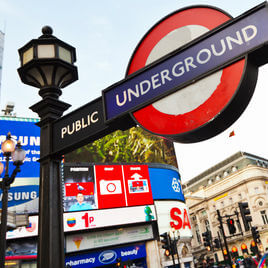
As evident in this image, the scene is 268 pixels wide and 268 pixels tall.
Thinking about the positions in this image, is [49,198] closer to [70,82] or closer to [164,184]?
[70,82]

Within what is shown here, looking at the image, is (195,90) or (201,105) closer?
(201,105)

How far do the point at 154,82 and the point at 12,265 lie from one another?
23.8 meters

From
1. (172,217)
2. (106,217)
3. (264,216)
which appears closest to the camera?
(106,217)

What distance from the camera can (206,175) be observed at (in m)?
67.5

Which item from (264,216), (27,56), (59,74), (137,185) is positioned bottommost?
(59,74)

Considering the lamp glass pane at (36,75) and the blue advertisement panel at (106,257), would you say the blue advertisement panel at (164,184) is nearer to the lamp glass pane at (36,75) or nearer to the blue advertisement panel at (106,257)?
the blue advertisement panel at (106,257)

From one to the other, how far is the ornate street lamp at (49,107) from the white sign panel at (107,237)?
78.1 ft

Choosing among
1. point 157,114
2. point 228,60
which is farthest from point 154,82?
A: point 228,60

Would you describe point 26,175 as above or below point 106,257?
above

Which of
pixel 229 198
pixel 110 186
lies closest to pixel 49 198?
pixel 110 186

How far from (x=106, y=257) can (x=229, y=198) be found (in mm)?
36086

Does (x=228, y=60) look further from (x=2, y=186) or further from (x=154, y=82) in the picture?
(x=2, y=186)

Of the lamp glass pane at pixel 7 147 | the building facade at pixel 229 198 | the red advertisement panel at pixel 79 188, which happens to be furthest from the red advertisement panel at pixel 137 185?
the lamp glass pane at pixel 7 147

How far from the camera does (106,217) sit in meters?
26.1
